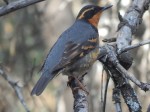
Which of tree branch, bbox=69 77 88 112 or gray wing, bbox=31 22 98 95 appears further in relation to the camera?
gray wing, bbox=31 22 98 95

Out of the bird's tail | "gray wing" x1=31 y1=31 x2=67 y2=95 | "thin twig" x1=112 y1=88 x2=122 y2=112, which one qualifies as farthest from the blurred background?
"thin twig" x1=112 y1=88 x2=122 y2=112

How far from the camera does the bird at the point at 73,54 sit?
5.00m

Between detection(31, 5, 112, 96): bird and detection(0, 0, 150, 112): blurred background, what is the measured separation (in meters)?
0.77

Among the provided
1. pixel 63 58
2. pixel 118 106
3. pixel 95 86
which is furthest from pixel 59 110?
pixel 118 106

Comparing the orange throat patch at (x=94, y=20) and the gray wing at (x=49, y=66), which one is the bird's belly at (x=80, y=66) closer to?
the gray wing at (x=49, y=66)

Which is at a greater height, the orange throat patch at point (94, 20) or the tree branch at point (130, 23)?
the orange throat patch at point (94, 20)

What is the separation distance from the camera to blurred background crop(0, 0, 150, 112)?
6664 mm

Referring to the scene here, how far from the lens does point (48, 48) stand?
965cm

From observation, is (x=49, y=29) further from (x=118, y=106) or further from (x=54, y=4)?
(x=118, y=106)

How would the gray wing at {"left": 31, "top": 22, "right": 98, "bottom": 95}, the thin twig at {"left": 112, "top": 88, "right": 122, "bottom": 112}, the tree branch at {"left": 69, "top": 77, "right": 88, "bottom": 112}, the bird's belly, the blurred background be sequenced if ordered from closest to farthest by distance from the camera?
the tree branch at {"left": 69, "top": 77, "right": 88, "bottom": 112} < the thin twig at {"left": 112, "top": 88, "right": 122, "bottom": 112} < the gray wing at {"left": 31, "top": 22, "right": 98, "bottom": 95} < the bird's belly < the blurred background

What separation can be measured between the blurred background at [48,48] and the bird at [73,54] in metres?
0.77

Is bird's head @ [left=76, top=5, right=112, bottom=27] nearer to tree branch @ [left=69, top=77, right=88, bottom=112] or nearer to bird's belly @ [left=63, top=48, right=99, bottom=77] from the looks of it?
bird's belly @ [left=63, top=48, right=99, bottom=77]

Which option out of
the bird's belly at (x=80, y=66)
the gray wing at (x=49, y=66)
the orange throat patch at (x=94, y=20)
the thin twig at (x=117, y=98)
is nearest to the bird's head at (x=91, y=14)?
the orange throat patch at (x=94, y=20)

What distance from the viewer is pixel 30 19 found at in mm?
9492
